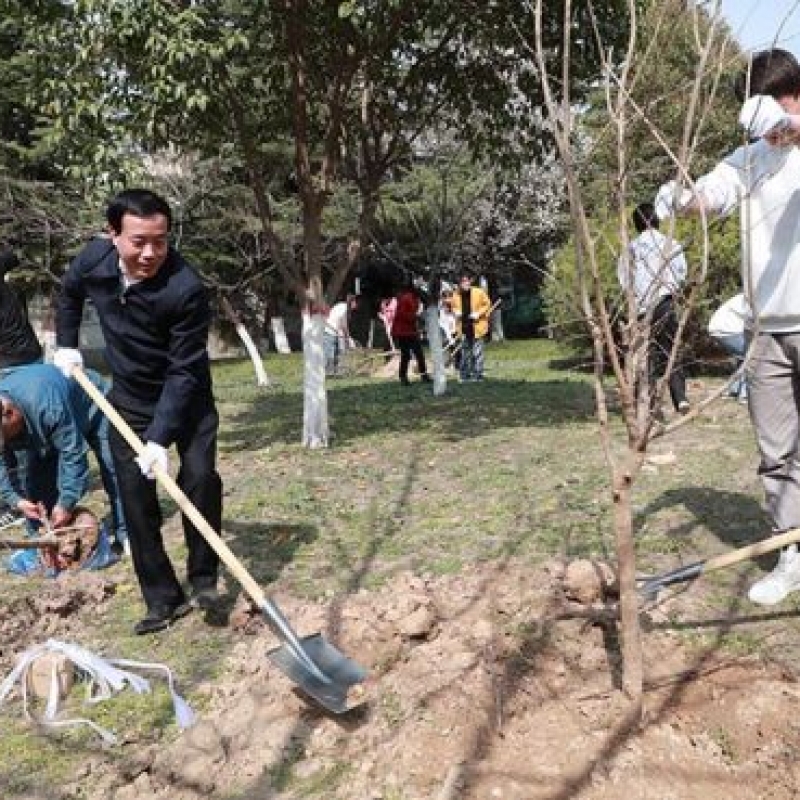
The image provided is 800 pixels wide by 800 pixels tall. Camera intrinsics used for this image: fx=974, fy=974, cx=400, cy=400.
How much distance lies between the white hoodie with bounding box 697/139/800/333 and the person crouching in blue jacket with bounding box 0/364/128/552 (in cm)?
282

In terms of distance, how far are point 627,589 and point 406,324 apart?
9475 millimetres

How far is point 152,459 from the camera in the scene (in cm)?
354

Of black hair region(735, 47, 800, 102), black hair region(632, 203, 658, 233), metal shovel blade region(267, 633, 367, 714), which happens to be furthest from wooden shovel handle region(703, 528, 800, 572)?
black hair region(632, 203, 658, 233)

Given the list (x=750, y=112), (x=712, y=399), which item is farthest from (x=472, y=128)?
(x=712, y=399)

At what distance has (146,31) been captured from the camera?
6.00 m

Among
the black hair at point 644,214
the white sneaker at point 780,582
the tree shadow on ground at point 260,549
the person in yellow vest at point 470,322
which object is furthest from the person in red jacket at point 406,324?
the white sneaker at point 780,582

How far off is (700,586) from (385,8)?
4319 millimetres

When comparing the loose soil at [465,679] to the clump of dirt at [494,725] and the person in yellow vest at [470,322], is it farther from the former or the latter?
the person in yellow vest at [470,322]

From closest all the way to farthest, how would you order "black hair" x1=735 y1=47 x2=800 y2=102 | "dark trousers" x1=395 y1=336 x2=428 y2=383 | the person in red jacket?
"black hair" x1=735 y1=47 x2=800 y2=102 < the person in red jacket < "dark trousers" x1=395 y1=336 x2=428 y2=383

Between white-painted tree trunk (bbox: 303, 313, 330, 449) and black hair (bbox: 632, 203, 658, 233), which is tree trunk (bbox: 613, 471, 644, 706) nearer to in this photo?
black hair (bbox: 632, 203, 658, 233)

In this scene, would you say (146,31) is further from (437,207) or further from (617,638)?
(437,207)

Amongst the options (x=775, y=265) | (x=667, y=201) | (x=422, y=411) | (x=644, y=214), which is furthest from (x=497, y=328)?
(x=667, y=201)

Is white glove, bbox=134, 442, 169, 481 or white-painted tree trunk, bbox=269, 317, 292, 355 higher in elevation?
white glove, bbox=134, 442, 169, 481

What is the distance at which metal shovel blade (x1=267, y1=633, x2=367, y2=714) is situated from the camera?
2945mm
